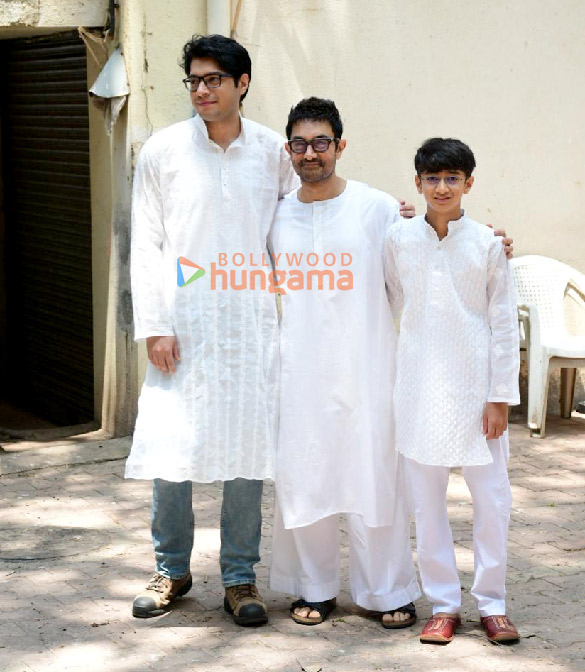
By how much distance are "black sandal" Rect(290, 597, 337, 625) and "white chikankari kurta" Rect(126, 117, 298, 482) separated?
0.52m

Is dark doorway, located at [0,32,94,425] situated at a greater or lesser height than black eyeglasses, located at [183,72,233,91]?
lesser

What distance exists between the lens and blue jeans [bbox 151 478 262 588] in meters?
4.65

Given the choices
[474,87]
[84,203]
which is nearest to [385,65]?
[474,87]

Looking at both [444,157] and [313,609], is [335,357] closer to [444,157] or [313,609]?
[444,157]

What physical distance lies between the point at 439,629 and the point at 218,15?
384 cm

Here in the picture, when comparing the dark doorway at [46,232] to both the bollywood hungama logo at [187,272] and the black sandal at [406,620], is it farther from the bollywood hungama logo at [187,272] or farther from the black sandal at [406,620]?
the black sandal at [406,620]

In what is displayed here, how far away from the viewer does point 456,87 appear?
781 cm

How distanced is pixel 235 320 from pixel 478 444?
939mm

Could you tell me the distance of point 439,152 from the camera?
4309 mm

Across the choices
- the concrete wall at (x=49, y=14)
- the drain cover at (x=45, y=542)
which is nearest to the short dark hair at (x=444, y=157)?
the drain cover at (x=45, y=542)

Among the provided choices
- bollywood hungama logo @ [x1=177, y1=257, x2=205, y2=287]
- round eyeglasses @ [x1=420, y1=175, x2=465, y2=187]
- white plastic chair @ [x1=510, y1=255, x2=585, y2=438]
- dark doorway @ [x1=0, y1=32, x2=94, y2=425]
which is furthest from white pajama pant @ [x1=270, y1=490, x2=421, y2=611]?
dark doorway @ [x1=0, y1=32, x2=94, y2=425]

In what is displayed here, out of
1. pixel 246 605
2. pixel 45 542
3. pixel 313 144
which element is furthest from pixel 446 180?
pixel 45 542

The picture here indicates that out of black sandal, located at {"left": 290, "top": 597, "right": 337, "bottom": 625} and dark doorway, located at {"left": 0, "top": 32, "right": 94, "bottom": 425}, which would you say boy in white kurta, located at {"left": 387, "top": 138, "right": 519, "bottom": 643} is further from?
dark doorway, located at {"left": 0, "top": 32, "right": 94, "bottom": 425}

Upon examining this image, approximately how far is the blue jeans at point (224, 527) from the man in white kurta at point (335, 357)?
0.49 ft
